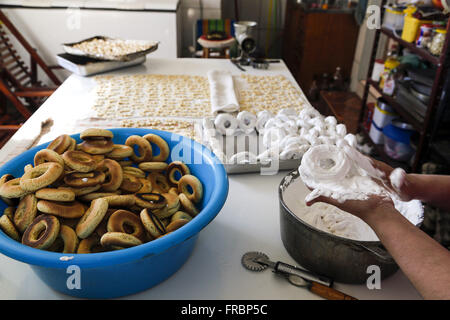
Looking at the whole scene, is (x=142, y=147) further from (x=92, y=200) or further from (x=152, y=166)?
(x=92, y=200)

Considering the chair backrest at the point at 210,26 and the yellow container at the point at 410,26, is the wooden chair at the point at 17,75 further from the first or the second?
the yellow container at the point at 410,26

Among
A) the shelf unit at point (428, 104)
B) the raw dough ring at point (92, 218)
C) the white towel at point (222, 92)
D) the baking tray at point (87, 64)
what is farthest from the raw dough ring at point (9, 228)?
the shelf unit at point (428, 104)

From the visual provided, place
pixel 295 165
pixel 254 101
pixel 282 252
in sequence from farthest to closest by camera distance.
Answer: pixel 254 101, pixel 295 165, pixel 282 252

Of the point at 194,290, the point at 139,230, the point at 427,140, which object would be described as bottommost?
the point at 427,140

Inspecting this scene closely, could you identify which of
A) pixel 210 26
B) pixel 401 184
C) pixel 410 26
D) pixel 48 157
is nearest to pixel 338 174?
pixel 401 184

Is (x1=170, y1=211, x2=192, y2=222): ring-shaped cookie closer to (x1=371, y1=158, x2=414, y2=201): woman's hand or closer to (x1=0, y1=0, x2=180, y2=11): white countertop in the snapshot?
(x1=371, y1=158, x2=414, y2=201): woman's hand

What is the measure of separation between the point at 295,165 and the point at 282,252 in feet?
1.43

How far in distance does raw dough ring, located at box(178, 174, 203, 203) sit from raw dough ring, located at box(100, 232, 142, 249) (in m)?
0.25

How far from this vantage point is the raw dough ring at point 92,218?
79 centimetres

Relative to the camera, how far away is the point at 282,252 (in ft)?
3.22

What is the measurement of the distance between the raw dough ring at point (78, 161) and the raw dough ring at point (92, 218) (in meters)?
0.12
